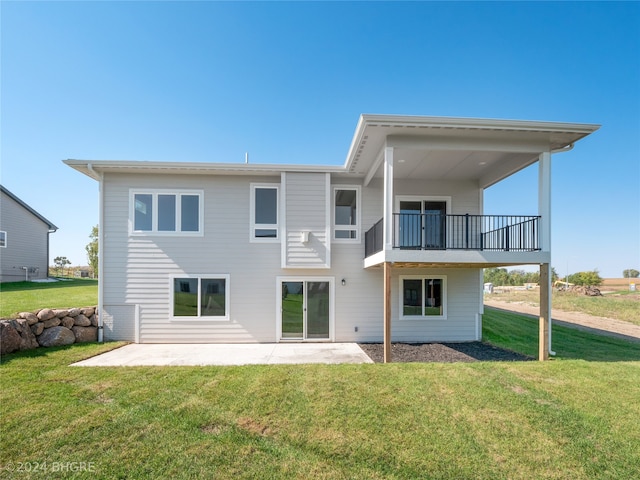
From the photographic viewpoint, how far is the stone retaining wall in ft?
20.8

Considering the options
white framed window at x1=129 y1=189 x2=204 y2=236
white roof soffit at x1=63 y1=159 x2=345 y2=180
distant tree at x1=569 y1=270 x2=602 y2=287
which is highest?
white roof soffit at x1=63 y1=159 x2=345 y2=180

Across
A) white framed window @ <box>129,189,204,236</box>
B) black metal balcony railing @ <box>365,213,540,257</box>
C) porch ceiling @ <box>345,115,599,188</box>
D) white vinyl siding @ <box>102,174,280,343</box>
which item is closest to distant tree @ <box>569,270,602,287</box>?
black metal balcony railing @ <box>365,213,540,257</box>

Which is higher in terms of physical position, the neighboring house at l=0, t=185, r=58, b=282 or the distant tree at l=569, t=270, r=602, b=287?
the neighboring house at l=0, t=185, r=58, b=282

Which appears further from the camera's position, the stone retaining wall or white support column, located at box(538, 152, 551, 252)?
white support column, located at box(538, 152, 551, 252)

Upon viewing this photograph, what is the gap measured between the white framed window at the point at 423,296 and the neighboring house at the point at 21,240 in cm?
1947

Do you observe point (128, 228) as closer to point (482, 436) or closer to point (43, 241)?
point (482, 436)

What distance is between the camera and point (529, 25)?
9.54m

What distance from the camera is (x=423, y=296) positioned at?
878 centimetres

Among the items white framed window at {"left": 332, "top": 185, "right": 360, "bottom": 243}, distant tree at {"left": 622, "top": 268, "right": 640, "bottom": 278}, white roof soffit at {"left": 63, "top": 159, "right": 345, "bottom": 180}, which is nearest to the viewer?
white roof soffit at {"left": 63, "top": 159, "right": 345, "bottom": 180}

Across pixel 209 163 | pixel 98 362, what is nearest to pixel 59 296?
pixel 98 362

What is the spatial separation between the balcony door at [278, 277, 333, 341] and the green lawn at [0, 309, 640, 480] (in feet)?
8.86

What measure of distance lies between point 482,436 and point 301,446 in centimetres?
216

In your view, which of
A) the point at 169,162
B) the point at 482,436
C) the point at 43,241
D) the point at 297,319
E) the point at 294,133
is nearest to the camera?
the point at 482,436

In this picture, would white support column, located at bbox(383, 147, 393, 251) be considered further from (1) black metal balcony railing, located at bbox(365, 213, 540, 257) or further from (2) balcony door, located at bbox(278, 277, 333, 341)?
(2) balcony door, located at bbox(278, 277, 333, 341)
